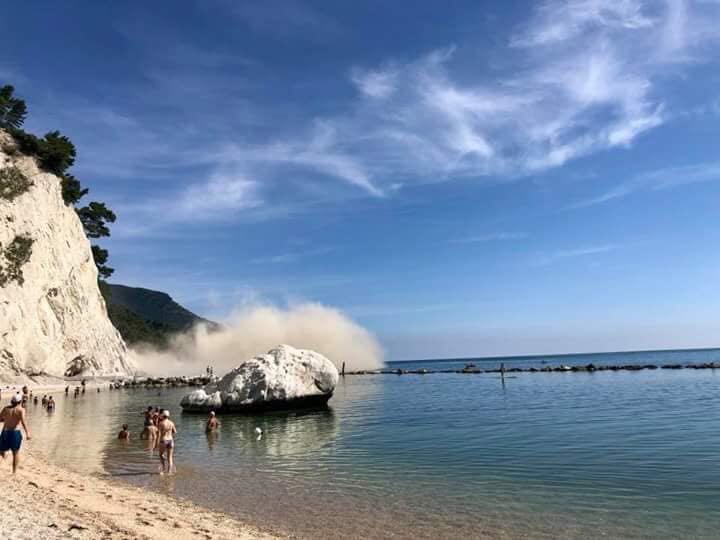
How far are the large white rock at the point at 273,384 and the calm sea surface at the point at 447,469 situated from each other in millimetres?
2060

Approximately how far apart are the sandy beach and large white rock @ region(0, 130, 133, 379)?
4640cm

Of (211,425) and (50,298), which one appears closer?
(211,425)

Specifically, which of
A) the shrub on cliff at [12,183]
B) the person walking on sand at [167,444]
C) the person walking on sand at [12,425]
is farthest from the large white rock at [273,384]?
the shrub on cliff at [12,183]

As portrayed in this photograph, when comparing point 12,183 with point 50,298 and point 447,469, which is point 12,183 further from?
point 447,469

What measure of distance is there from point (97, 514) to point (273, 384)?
2321cm

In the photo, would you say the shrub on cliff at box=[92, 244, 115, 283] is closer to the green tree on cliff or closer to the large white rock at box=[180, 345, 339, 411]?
the green tree on cliff

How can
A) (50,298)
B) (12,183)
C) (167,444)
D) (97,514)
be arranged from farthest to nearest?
(50,298)
(12,183)
(167,444)
(97,514)

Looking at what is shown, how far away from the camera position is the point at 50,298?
64812mm

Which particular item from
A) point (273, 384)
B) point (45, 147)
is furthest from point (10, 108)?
point (273, 384)

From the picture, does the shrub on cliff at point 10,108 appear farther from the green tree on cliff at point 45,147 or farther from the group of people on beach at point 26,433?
the group of people on beach at point 26,433

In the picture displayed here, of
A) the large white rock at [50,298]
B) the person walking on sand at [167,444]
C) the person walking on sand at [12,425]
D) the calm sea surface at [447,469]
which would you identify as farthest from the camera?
the large white rock at [50,298]

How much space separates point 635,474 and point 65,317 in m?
68.9

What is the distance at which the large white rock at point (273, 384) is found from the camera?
3381 cm

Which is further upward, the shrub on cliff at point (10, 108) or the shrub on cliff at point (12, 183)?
the shrub on cliff at point (10, 108)
